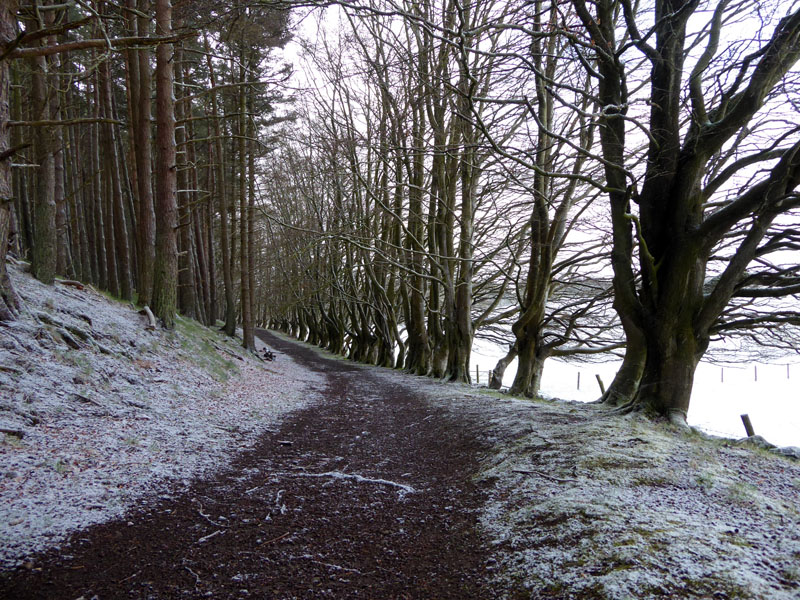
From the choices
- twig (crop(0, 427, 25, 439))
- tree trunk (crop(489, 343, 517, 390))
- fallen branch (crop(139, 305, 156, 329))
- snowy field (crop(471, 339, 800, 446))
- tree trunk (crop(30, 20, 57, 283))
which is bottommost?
snowy field (crop(471, 339, 800, 446))

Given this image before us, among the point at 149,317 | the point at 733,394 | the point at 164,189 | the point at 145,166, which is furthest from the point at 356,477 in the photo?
the point at 733,394

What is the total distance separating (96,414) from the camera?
4.87 m

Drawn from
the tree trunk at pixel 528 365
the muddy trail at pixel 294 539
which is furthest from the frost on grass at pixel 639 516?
the tree trunk at pixel 528 365

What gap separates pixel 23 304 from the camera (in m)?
6.11

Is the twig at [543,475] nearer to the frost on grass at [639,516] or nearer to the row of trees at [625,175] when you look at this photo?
the frost on grass at [639,516]

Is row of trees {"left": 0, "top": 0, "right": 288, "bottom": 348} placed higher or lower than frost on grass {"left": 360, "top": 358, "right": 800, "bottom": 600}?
higher

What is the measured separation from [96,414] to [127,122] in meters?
8.63

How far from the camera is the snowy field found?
14.8 meters

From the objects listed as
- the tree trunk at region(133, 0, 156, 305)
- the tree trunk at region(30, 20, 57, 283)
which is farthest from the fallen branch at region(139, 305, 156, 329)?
the tree trunk at region(30, 20, 57, 283)

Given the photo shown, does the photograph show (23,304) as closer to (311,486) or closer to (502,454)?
(311,486)

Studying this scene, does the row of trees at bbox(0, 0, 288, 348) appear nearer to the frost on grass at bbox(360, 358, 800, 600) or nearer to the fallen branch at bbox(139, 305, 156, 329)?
the fallen branch at bbox(139, 305, 156, 329)

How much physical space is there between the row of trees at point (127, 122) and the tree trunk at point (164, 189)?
21 millimetres

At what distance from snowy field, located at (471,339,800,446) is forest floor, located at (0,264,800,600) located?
25.0ft

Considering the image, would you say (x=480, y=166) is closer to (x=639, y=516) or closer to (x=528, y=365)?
(x=528, y=365)
